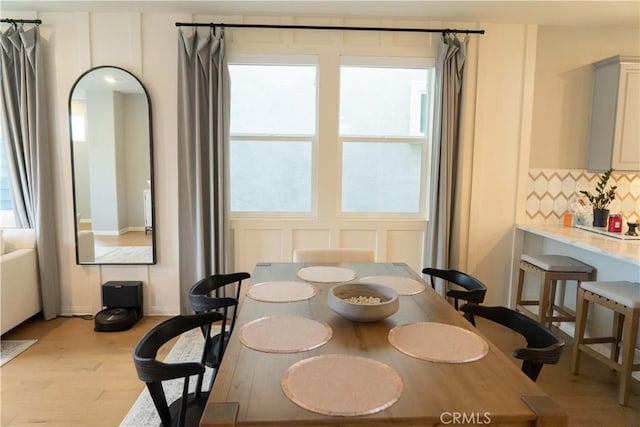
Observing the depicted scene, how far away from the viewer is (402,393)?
1.14m

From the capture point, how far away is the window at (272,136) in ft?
11.6

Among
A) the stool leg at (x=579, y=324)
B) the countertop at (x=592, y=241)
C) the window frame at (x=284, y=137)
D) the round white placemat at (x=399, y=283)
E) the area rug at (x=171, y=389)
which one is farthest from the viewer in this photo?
the window frame at (x=284, y=137)

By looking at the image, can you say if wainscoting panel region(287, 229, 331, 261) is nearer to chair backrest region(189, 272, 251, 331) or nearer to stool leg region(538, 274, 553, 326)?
chair backrest region(189, 272, 251, 331)

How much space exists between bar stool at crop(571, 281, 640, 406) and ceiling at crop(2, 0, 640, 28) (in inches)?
80.6

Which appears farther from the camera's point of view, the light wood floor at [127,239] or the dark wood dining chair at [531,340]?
the light wood floor at [127,239]

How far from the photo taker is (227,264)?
346 cm

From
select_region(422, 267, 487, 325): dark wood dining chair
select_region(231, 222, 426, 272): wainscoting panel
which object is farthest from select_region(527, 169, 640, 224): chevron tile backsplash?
select_region(422, 267, 487, 325): dark wood dining chair

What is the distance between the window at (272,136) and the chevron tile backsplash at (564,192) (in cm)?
201

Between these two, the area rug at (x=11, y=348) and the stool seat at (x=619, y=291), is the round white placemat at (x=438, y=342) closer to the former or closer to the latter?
the stool seat at (x=619, y=291)

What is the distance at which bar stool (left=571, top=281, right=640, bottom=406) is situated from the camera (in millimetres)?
2303
